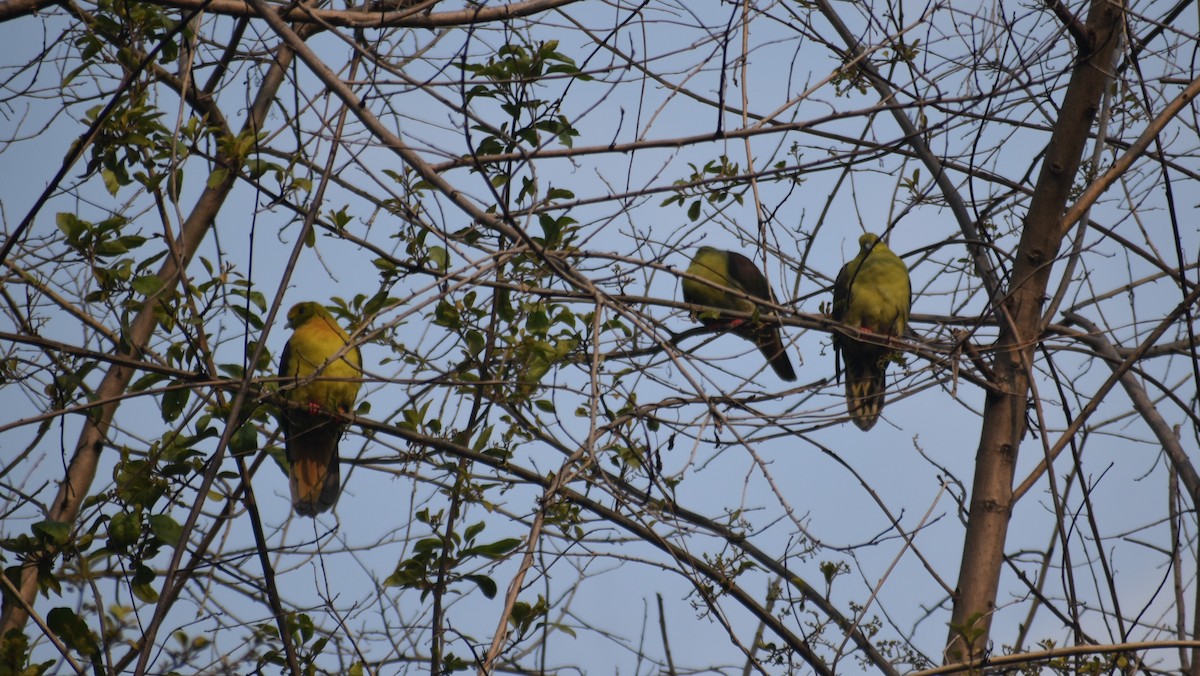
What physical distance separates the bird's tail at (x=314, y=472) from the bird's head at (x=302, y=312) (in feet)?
2.37

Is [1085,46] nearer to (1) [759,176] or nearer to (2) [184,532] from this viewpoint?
(1) [759,176]

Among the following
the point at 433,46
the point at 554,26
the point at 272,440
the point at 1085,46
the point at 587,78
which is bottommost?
the point at 272,440

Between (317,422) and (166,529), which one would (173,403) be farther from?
(317,422)

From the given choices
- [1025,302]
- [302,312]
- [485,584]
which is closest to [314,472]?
[302,312]

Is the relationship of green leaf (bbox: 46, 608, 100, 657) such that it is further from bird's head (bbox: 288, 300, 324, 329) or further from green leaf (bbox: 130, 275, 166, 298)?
bird's head (bbox: 288, 300, 324, 329)

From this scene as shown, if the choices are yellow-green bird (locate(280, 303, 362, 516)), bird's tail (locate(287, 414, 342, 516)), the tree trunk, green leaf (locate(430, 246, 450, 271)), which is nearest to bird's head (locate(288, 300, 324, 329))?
yellow-green bird (locate(280, 303, 362, 516))

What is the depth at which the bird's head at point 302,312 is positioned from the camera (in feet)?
15.7

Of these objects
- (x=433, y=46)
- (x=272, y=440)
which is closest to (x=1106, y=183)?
(x=433, y=46)

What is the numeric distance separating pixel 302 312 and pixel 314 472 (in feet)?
2.93

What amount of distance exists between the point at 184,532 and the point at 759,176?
5.11 ft

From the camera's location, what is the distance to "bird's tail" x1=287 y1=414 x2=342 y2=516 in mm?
4234

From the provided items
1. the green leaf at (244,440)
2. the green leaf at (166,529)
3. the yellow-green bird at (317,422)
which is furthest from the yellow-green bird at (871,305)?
the green leaf at (166,529)

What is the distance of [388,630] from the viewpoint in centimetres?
379

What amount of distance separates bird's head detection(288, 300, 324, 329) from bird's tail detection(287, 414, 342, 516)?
2.37 ft
